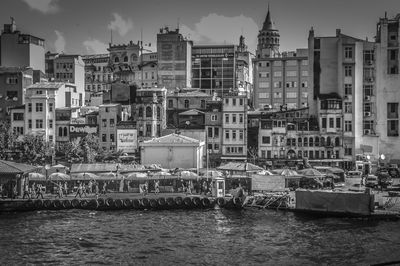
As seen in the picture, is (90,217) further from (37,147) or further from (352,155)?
(352,155)

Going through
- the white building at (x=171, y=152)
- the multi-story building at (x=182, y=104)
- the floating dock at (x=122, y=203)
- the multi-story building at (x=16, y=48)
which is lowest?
the floating dock at (x=122, y=203)

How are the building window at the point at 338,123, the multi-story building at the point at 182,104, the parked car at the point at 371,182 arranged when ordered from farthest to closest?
the multi-story building at the point at 182,104 → the building window at the point at 338,123 → the parked car at the point at 371,182

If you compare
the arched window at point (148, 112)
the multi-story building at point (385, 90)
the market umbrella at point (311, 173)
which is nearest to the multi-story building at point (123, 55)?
the arched window at point (148, 112)

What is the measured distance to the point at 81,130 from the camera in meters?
98.2

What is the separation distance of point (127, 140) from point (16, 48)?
120 feet

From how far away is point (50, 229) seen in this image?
185ft

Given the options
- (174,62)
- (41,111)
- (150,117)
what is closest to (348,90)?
(150,117)

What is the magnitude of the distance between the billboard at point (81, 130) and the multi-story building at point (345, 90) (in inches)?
1258

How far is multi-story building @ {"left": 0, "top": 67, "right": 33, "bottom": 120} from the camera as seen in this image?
350 ft

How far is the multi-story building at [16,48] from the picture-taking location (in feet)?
392

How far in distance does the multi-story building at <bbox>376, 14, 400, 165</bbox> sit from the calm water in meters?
39.5

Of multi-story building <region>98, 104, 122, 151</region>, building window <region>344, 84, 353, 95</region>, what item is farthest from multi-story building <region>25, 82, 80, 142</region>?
building window <region>344, 84, 353, 95</region>

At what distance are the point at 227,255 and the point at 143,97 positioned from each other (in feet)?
187

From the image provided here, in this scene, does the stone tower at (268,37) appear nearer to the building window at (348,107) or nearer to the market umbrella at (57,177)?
the building window at (348,107)
